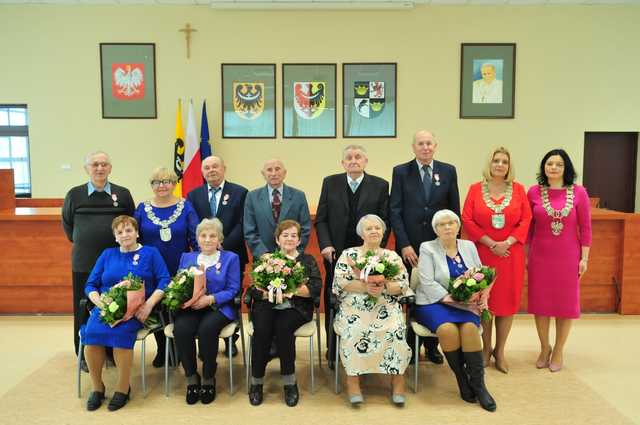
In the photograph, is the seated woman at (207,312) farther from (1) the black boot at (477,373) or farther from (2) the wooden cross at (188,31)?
(2) the wooden cross at (188,31)

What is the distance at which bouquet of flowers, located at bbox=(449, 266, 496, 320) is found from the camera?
10.3 feet

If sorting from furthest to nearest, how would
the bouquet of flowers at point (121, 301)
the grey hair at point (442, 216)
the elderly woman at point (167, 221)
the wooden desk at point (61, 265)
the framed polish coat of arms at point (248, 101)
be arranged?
the framed polish coat of arms at point (248, 101)
the wooden desk at point (61, 265)
the elderly woman at point (167, 221)
the grey hair at point (442, 216)
the bouquet of flowers at point (121, 301)

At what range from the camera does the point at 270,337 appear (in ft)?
10.6

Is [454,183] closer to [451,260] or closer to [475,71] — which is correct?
[451,260]

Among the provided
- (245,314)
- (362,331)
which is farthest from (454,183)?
(245,314)

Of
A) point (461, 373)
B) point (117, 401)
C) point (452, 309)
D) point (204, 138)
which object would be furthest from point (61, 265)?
point (461, 373)

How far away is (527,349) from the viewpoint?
4.18m

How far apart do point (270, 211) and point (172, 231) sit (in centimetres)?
72

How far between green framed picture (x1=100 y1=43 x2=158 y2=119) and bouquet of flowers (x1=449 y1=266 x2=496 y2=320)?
6244mm

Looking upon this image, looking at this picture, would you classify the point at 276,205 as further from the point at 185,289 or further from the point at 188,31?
the point at 188,31

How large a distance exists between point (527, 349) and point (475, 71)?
16.6ft

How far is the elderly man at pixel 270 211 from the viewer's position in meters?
3.59

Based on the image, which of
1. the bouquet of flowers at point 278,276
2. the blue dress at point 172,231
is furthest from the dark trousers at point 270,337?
the blue dress at point 172,231

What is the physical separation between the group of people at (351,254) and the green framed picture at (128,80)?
4.65m
